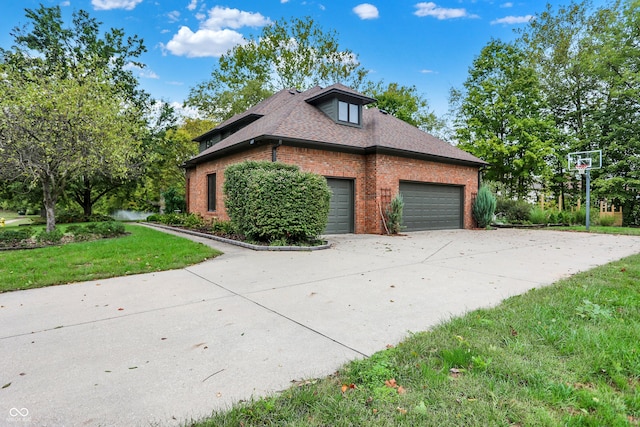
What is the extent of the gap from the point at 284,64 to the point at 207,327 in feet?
86.5

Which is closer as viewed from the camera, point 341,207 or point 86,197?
Answer: point 341,207

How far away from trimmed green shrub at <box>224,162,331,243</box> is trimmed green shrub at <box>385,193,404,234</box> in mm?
3988

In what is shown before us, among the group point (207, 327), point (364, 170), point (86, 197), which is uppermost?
point (364, 170)

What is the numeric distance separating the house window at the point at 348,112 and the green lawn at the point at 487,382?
452 inches

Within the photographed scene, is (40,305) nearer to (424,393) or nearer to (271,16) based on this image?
(424,393)

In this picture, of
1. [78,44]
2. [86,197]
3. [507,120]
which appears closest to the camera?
[78,44]

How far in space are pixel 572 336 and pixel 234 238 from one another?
328 inches

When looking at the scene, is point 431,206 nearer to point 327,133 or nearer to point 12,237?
point 327,133

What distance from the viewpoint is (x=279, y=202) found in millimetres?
8383

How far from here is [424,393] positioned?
204 centimetres

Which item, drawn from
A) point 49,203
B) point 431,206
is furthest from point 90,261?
point 431,206

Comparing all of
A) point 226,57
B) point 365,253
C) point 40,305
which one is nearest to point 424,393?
point 40,305

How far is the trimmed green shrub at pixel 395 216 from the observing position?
12.2 metres

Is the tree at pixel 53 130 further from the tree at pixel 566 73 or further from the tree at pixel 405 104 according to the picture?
the tree at pixel 566 73
